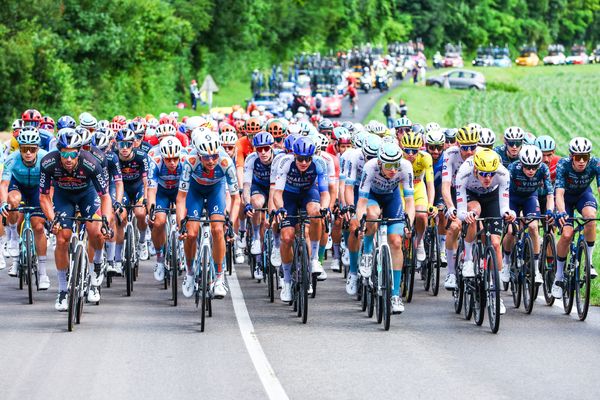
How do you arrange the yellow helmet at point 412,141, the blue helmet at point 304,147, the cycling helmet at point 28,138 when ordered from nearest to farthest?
the blue helmet at point 304,147 → the cycling helmet at point 28,138 → the yellow helmet at point 412,141

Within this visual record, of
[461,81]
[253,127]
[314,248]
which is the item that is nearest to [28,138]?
[314,248]

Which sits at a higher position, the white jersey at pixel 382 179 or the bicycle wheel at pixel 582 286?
the white jersey at pixel 382 179

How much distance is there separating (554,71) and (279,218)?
108 metres

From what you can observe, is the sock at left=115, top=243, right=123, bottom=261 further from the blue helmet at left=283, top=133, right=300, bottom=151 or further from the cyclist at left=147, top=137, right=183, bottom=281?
the blue helmet at left=283, top=133, right=300, bottom=151

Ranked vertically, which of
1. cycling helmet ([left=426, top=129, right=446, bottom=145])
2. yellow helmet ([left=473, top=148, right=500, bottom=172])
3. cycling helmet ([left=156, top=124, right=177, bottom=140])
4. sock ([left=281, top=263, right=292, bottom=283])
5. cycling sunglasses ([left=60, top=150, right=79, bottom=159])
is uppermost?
cycling helmet ([left=156, top=124, right=177, bottom=140])

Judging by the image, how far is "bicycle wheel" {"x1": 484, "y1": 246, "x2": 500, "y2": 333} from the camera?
1400 cm

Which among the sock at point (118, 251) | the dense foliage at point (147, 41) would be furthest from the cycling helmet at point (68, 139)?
the dense foliage at point (147, 41)

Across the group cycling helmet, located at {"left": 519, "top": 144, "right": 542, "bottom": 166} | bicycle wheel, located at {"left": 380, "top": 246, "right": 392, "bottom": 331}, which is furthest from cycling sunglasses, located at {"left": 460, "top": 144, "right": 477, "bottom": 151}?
bicycle wheel, located at {"left": 380, "top": 246, "right": 392, "bottom": 331}

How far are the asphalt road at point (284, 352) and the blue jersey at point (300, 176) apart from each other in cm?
142

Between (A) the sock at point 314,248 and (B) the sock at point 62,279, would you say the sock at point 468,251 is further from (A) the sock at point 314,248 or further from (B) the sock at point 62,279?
(B) the sock at point 62,279

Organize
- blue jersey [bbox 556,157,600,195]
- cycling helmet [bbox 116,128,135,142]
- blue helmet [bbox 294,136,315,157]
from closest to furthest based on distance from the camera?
blue helmet [bbox 294,136,315,157] → blue jersey [bbox 556,157,600,195] → cycling helmet [bbox 116,128,135,142]

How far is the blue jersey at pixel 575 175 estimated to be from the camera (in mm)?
15969

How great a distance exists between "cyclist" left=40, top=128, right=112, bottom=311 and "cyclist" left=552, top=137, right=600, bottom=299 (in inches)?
200

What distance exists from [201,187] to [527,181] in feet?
12.6
